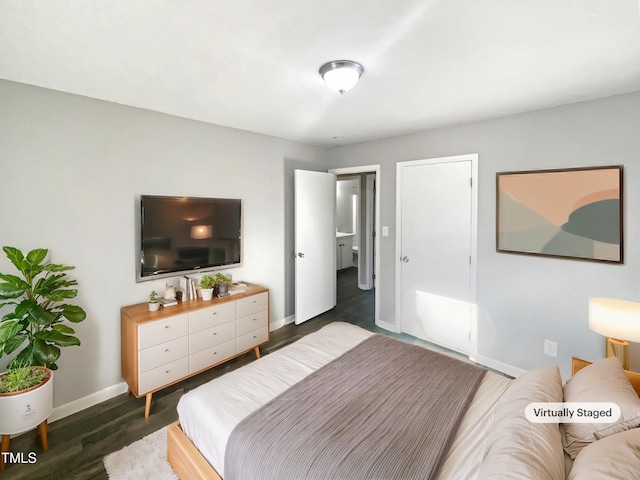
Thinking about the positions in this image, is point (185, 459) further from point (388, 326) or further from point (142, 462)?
point (388, 326)

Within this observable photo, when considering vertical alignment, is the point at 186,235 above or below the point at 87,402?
above

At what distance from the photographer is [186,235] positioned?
2.90 meters

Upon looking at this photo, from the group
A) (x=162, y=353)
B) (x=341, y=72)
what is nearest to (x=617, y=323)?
(x=341, y=72)

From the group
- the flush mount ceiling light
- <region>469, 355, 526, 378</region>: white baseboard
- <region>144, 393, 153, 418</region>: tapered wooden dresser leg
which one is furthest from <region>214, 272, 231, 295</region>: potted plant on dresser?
<region>469, 355, 526, 378</region>: white baseboard

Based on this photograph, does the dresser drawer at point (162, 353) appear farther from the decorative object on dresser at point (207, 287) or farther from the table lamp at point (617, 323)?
the table lamp at point (617, 323)

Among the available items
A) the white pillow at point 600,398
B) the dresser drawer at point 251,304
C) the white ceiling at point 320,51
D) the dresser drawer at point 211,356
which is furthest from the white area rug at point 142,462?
the white ceiling at point 320,51

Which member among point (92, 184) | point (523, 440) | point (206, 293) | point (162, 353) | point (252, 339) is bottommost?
point (252, 339)

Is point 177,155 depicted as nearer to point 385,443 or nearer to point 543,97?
point 385,443

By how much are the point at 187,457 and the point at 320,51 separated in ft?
7.46

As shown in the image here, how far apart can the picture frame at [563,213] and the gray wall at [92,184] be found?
2.87 metres

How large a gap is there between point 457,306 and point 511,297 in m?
0.54

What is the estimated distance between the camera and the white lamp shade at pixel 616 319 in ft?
6.06

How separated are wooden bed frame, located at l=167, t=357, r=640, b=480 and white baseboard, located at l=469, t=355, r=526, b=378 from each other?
1.37 metres

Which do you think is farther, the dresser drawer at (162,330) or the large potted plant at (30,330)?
the dresser drawer at (162,330)
